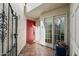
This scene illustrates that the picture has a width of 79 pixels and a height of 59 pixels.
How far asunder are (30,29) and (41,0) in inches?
84.4

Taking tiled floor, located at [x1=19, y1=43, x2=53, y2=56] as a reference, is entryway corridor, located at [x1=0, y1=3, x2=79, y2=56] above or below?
above

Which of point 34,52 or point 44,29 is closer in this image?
point 34,52

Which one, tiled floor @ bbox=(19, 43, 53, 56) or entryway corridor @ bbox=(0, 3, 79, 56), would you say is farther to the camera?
entryway corridor @ bbox=(0, 3, 79, 56)

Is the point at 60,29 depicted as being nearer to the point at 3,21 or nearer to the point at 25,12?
the point at 25,12

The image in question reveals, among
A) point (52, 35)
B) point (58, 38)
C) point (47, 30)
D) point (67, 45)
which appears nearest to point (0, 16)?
point (67, 45)

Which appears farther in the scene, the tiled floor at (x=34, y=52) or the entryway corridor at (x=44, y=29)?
the entryway corridor at (x=44, y=29)

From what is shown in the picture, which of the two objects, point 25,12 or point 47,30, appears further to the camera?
point 47,30

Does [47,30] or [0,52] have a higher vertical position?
[47,30]

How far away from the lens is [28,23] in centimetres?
355

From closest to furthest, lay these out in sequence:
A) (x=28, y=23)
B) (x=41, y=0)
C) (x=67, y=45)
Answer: (x=41, y=0) → (x=67, y=45) → (x=28, y=23)

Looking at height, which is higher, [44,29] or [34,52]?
[44,29]

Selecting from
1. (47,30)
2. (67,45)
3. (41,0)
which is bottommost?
(67,45)

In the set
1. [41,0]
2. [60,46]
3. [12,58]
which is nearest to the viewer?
[12,58]

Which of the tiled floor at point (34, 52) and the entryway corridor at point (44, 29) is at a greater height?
the entryway corridor at point (44, 29)
